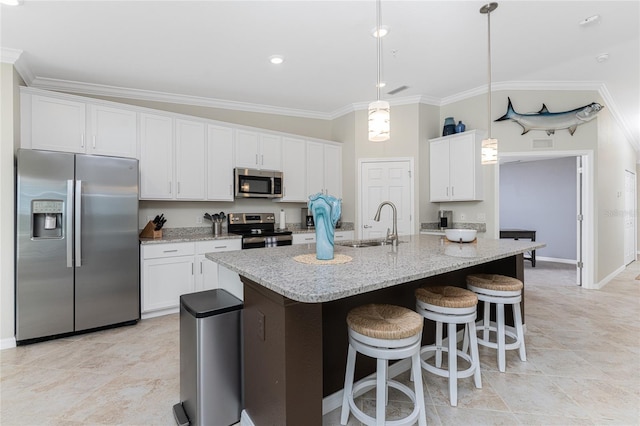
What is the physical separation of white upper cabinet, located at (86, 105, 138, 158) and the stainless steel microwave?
1280 mm

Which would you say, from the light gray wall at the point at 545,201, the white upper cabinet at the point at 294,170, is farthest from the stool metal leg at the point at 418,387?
the light gray wall at the point at 545,201

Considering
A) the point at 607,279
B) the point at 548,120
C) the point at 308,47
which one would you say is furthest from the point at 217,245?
the point at 607,279

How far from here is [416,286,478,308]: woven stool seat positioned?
1.85 metres

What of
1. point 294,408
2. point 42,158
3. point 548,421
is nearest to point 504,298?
point 548,421

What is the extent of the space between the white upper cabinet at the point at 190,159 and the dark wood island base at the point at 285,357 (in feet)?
8.88

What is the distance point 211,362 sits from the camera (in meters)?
1.64

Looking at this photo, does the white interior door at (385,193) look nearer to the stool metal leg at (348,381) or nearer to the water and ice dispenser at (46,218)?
the stool metal leg at (348,381)

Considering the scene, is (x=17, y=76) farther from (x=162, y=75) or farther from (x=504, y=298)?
(x=504, y=298)

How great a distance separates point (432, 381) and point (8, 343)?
145 inches

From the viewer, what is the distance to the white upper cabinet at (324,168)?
4973 mm

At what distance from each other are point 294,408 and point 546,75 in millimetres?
4793

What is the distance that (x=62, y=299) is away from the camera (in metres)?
2.88

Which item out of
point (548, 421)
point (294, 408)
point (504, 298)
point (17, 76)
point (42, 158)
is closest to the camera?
point (294, 408)

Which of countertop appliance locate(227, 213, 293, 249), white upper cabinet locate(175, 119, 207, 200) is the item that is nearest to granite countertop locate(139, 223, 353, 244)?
countertop appliance locate(227, 213, 293, 249)
